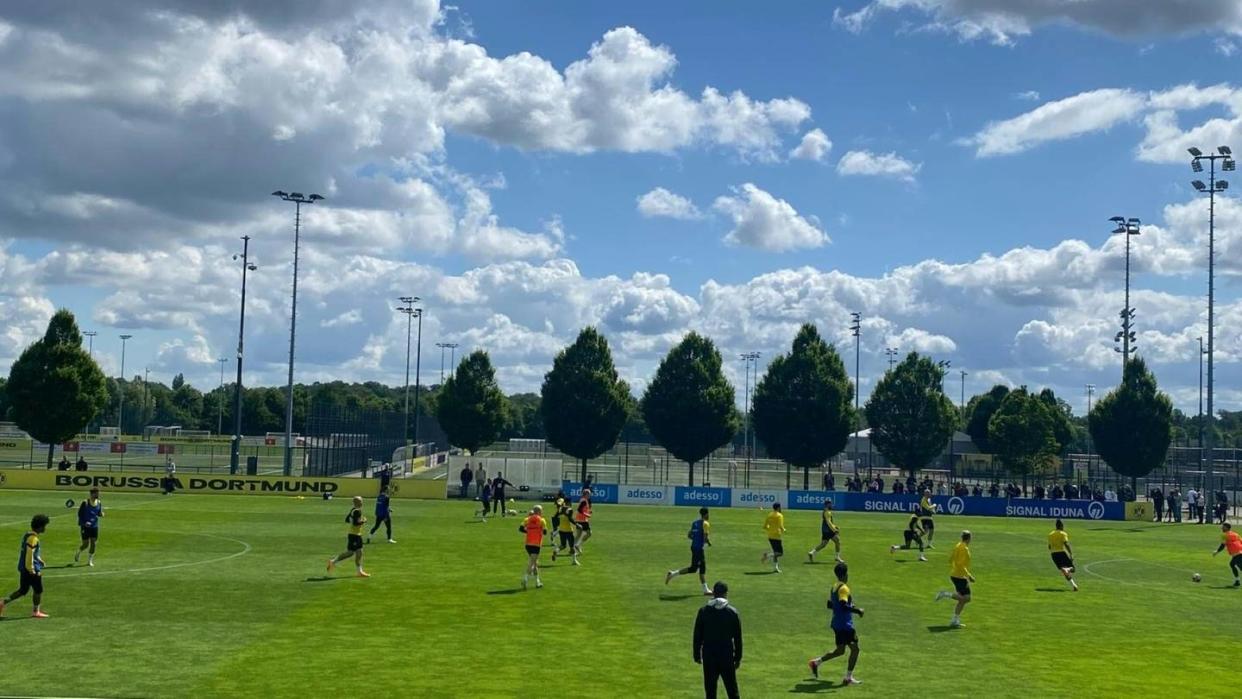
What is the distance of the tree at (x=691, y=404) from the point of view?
7412 centimetres

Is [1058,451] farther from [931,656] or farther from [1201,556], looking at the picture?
[931,656]

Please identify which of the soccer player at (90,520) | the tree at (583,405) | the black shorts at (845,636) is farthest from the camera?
the tree at (583,405)

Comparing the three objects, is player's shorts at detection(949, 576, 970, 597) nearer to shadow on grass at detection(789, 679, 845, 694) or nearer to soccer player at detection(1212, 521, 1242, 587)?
shadow on grass at detection(789, 679, 845, 694)

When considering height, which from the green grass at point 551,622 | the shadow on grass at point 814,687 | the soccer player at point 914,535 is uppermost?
the soccer player at point 914,535

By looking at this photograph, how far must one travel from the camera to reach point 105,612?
71.9ft

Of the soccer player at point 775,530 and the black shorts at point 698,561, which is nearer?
the black shorts at point 698,561

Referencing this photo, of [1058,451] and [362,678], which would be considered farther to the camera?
[1058,451]

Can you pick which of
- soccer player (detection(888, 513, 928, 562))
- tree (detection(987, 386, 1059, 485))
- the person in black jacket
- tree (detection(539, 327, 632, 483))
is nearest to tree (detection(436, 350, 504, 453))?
tree (detection(539, 327, 632, 483))

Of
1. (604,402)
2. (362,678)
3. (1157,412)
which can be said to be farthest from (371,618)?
(1157,412)

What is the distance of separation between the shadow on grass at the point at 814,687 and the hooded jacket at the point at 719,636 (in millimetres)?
3334

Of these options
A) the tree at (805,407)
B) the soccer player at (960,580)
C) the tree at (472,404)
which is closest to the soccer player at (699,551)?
the soccer player at (960,580)

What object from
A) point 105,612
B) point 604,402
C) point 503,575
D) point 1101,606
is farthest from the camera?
point 604,402

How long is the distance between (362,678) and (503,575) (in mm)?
12116

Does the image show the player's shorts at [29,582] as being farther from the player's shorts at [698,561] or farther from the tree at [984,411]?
the tree at [984,411]
